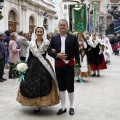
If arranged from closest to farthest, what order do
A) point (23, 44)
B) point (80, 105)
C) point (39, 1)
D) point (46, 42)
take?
point (46, 42) → point (80, 105) → point (23, 44) → point (39, 1)

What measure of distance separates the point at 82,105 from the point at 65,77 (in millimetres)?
1069

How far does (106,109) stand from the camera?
612 centimetres

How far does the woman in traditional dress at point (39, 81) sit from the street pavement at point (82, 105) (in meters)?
0.24

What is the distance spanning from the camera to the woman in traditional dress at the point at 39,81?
559 cm

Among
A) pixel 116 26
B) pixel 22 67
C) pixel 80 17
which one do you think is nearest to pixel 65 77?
pixel 22 67

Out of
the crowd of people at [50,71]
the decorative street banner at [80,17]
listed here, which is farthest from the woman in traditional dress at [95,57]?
the crowd of people at [50,71]

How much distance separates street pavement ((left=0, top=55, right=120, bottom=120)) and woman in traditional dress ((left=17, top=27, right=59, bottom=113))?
24cm

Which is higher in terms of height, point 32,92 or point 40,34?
point 40,34

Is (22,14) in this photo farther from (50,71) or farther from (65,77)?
(65,77)

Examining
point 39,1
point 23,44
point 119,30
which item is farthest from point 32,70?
point 119,30

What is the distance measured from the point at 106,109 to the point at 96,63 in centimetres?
503

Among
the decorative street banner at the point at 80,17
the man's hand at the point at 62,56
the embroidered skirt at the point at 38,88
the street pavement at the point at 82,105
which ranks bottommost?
the street pavement at the point at 82,105

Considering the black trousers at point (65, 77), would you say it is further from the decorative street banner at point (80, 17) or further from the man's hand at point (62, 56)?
the decorative street banner at point (80, 17)

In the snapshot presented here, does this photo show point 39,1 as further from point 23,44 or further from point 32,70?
point 32,70
